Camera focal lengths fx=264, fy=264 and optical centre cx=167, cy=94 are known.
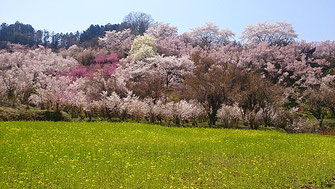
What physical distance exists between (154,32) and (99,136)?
2808 inches

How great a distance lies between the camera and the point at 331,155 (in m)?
15.7

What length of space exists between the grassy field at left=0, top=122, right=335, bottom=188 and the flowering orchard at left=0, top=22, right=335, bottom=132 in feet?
39.9

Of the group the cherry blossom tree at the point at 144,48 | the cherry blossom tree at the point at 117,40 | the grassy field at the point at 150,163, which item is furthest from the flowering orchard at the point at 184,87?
the grassy field at the point at 150,163

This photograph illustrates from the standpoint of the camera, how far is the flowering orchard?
2997 centimetres

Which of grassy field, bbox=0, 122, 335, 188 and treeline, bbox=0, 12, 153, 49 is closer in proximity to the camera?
grassy field, bbox=0, 122, 335, 188

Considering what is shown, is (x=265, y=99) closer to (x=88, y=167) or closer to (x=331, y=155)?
(x=331, y=155)

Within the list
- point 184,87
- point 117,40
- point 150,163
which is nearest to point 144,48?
point 184,87

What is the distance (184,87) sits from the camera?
41.1 m

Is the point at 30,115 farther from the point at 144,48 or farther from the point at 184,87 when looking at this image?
the point at 144,48

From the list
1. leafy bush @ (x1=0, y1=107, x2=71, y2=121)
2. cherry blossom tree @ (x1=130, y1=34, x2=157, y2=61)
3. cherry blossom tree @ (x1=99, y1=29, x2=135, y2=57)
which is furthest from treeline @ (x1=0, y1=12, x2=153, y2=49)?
leafy bush @ (x1=0, y1=107, x2=71, y2=121)

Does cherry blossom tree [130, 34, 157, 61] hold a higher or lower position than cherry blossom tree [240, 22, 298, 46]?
lower

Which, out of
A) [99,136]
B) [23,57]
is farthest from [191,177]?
[23,57]

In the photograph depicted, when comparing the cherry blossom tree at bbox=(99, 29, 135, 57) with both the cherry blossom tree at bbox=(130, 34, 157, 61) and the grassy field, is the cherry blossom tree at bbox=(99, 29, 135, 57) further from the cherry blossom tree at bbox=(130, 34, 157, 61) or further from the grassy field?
the grassy field

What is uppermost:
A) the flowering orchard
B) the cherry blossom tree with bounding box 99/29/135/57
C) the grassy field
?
the cherry blossom tree with bounding box 99/29/135/57
